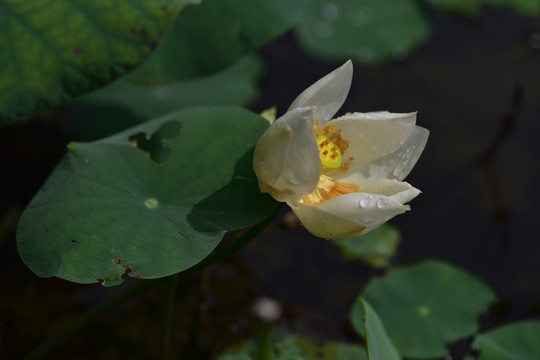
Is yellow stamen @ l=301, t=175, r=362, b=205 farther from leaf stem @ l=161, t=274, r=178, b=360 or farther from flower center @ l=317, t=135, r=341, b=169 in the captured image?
leaf stem @ l=161, t=274, r=178, b=360

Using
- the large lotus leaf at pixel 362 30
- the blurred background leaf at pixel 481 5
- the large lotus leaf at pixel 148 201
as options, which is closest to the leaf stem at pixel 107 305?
the large lotus leaf at pixel 148 201

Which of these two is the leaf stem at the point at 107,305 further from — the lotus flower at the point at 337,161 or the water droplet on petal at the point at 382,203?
the water droplet on petal at the point at 382,203

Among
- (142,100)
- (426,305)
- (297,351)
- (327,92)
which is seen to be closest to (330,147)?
(327,92)

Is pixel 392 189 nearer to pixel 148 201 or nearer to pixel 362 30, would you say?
pixel 148 201

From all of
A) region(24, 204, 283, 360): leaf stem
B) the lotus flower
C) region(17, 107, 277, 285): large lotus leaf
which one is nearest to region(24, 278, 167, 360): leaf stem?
region(24, 204, 283, 360): leaf stem

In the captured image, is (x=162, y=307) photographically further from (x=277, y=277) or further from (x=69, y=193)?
(x=69, y=193)

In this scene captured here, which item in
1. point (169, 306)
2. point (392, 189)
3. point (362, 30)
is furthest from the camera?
point (362, 30)
